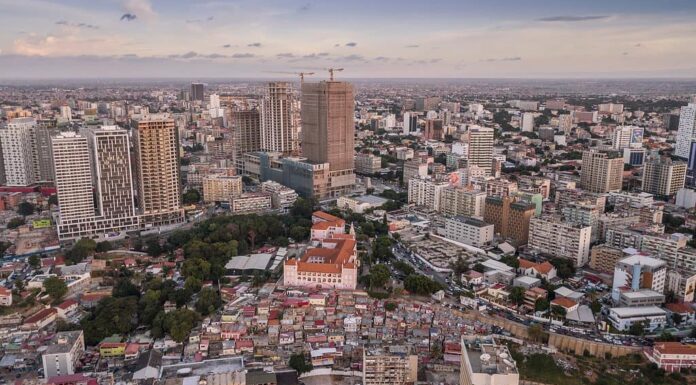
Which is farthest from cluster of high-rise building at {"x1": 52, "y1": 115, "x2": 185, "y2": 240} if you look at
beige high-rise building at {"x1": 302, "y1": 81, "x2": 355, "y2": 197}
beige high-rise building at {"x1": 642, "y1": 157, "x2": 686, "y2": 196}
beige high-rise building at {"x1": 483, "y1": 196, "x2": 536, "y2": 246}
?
beige high-rise building at {"x1": 642, "y1": 157, "x2": 686, "y2": 196}

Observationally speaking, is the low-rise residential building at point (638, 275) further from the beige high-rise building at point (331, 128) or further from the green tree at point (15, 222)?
the green tree at point (15, 222)

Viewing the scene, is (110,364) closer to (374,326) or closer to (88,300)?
(88,300)

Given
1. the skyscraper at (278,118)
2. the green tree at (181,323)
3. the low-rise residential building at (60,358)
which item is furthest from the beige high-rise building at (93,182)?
the skyscraper at (278,118)

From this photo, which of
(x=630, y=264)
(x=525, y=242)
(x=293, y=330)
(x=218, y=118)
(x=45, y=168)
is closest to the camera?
(x=293, y=330)

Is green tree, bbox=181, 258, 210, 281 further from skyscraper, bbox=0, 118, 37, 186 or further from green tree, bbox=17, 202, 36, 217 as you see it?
skyscraper, bbox=0, 118, 37, 186

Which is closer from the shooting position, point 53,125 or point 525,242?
point 525,242

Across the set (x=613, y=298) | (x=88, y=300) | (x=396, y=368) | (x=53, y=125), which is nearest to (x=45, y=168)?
(x=53, y=125)
